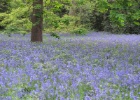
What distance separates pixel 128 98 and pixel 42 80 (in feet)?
5.50

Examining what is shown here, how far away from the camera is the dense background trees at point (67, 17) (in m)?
14.6

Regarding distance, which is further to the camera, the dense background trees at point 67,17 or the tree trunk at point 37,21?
the dense background trees at point 67,17

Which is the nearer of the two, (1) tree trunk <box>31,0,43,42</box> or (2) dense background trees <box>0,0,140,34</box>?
(1) tree trunk <box>31,0,43,42</box>

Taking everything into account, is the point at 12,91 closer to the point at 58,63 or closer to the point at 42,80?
the point at 42,80

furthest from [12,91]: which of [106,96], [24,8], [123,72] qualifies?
[24,8]

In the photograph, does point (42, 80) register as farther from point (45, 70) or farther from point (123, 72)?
point (123, 72)

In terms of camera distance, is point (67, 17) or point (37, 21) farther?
point (67, 17)

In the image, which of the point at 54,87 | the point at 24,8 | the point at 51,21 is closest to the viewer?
the point at 54,87

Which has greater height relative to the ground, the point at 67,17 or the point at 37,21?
the point at 67,17

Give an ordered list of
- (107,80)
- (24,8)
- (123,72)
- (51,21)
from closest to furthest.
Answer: (107,80)
(123,72)
(51,21)
(24,8)

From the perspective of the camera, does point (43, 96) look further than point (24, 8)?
No

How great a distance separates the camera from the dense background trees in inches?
574

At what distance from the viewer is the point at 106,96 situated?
4336 millimetres

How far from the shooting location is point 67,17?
1471 cm
